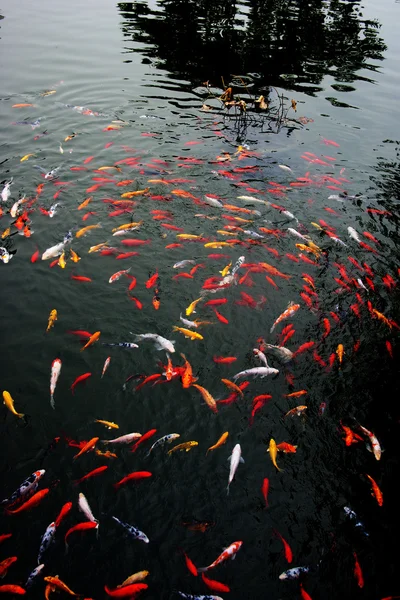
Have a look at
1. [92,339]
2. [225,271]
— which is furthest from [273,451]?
[225,271]

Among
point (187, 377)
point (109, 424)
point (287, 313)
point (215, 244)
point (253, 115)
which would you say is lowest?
point (109, 424)

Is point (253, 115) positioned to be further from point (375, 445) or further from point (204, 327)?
point (375, 445)

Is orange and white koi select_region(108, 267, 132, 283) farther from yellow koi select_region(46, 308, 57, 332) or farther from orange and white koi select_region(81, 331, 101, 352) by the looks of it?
orange and white koi select_region(81, 331, 101, 352)

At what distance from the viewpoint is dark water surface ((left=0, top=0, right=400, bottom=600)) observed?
16.7ft

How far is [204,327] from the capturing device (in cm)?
764

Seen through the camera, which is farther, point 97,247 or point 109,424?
point 97,247

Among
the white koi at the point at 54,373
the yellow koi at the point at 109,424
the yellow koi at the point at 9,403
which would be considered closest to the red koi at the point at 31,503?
the yellow koi at the point at 109,424

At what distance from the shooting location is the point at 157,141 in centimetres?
1323

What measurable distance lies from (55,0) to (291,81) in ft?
70.7

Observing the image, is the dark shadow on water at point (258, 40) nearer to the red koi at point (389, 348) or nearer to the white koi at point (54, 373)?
the red koi at point (389, 348)

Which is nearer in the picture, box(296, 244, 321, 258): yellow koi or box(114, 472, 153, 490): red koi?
box(114, 472, 153, 490): red koi

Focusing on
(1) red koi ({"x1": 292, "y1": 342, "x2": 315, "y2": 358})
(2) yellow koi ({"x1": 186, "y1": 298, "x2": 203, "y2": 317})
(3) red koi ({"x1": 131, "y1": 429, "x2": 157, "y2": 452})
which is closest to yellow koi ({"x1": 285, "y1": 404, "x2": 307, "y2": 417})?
(1) red koi ({"x1": 292, "y1": 342, "x2": 315, "y2": 358})

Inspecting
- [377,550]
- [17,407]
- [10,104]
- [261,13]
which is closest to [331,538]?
[377,550]

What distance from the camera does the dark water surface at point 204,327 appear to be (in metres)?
5.08
